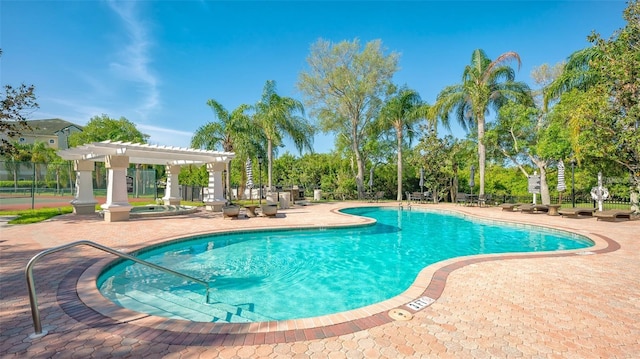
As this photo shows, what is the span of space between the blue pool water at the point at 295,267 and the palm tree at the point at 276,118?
12.2 metres

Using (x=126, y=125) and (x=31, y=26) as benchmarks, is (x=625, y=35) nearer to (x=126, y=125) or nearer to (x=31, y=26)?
(x=31, y=26)

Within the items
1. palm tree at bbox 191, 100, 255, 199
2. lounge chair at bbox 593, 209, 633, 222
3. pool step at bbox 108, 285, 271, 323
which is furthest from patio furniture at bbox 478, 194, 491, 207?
A: pool step at bbox 108, 285, 271, 323

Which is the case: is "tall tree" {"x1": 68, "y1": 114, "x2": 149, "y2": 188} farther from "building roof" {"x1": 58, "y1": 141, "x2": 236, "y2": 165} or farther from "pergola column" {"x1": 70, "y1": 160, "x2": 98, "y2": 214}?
"building roof" {"x1": 58, "y1": 141, "x2": 236, "y2": 165}

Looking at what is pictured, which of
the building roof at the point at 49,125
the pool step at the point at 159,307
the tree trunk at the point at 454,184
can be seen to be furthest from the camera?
the building roof at the point at 49,125

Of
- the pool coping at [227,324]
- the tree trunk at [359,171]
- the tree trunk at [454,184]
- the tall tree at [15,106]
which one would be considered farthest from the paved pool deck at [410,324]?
the tree trunk at [359,171]

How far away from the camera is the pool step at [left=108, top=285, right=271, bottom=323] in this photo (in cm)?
452

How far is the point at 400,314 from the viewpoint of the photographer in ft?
12.2

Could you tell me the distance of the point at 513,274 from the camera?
17.9 feet

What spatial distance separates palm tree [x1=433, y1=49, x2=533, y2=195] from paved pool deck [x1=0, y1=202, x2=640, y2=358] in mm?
16579

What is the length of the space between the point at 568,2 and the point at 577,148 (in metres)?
6.70

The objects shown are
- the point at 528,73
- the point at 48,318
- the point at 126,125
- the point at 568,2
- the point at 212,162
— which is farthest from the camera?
the point at 126,125

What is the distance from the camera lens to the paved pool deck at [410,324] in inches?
116

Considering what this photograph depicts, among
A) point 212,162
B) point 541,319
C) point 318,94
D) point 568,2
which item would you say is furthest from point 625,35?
point 318,94

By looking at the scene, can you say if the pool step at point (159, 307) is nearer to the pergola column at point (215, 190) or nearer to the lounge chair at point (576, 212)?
the pergola column at point (215, 190)
